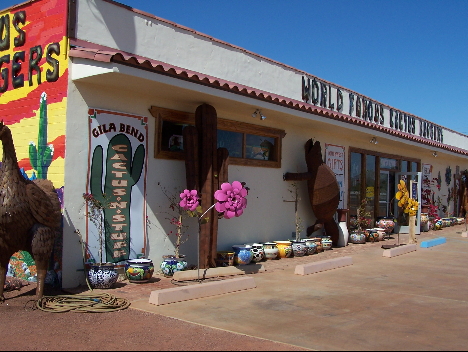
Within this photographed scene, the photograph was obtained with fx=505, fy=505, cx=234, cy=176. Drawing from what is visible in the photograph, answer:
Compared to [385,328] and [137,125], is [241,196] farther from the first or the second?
[385,328]

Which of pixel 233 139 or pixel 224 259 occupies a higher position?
pixel 233 139

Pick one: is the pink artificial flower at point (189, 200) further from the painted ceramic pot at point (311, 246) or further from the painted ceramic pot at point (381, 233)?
the painted ceramic pot at point (381, 233)

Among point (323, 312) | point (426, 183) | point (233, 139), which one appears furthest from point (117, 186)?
point (426, 183)

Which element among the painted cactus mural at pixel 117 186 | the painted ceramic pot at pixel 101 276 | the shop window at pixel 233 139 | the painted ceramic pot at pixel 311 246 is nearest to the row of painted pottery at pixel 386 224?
the painted ceramic pot at pixel 311 246

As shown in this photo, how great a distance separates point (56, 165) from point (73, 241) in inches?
45.7

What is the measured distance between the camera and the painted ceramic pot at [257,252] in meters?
10.1

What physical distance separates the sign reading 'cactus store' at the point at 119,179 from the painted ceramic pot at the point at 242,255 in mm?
2036

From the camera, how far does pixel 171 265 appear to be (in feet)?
27.4

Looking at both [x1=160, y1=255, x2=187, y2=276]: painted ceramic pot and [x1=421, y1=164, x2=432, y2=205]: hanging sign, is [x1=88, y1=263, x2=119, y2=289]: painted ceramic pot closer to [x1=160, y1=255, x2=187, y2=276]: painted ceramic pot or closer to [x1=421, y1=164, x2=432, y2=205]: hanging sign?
[x1=160, y1=255, x2=187, y2=276]: painted ceramic pot

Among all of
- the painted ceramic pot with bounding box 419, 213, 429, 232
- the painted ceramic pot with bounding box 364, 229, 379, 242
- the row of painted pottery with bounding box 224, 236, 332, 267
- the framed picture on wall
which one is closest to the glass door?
the painted ceramic pot with bounding box 419, 213, 429, 232

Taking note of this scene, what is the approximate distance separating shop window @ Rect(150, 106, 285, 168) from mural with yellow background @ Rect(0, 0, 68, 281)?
5.55 ft

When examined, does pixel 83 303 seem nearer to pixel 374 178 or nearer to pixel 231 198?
pixel 231 198

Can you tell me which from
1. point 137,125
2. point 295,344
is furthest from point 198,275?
point 295,344

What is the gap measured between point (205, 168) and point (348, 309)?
3761mm
